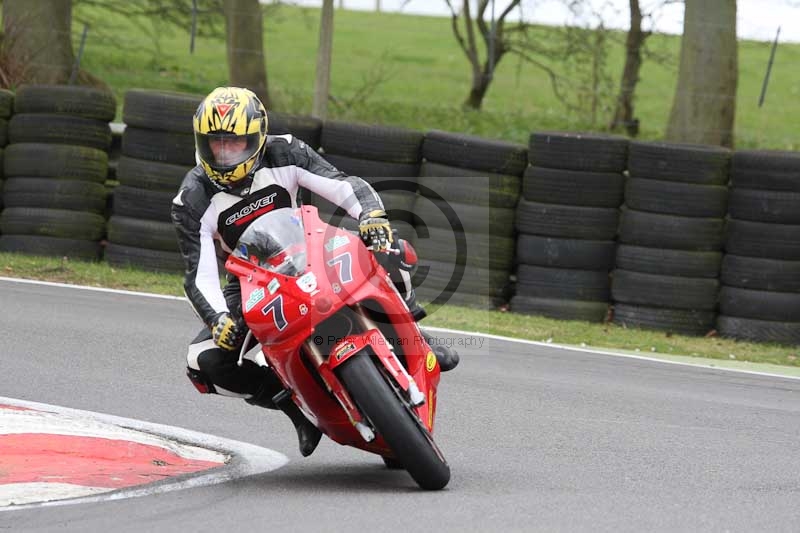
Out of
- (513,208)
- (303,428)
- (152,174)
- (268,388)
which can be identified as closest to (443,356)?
(303,428)

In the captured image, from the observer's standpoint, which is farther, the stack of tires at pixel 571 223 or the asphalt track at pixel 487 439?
the stack of tires at pixel 571 223

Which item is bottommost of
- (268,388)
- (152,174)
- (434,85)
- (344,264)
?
(268,388)

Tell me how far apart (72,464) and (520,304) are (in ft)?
21.6

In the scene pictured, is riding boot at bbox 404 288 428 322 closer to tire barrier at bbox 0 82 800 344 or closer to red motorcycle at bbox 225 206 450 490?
red motorcycle at bbox 225 206 450 490

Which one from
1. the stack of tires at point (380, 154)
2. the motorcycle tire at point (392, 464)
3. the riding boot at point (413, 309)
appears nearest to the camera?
the riding boot at point (413, 309)

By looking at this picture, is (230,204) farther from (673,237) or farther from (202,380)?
(673,237)

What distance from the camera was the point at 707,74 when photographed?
14.6 metres

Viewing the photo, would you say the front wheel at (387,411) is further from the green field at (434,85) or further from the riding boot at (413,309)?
the green field at (434,85)

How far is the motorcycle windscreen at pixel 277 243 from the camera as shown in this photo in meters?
5.08

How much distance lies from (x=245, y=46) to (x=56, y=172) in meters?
5.95

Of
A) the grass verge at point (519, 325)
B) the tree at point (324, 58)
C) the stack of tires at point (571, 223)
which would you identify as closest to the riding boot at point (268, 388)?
the grass verge at point (519, 325)

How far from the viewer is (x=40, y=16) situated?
53.0 ft

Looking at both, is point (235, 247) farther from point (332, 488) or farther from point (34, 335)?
point (34, 335)

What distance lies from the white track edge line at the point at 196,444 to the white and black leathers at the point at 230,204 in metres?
0.76
